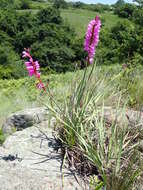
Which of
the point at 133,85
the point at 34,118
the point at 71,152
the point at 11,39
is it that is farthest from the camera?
the point at 11,39

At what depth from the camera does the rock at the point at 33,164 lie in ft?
7.83

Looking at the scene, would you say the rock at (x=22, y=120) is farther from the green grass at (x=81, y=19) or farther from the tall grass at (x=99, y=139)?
the green grass at (x=81, y=19)

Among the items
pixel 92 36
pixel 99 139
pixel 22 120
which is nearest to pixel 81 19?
pixel 22 120

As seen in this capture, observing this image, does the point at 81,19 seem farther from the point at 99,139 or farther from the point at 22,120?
the point at 99,139

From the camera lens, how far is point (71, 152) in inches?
118

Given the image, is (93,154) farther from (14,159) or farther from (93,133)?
(14,159)

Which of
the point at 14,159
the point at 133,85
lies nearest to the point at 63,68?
the point at 133,85

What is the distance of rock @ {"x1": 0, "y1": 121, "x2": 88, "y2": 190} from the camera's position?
94.0 inches

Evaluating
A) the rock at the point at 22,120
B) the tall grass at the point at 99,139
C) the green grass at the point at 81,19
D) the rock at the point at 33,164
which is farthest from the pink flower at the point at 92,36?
the green grass at the point at 81,19

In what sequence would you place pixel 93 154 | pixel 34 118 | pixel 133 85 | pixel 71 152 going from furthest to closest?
pixel 133 85, pixel 34 118, pixel 71 152, pixel 93 154

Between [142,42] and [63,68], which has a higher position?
[142,42]

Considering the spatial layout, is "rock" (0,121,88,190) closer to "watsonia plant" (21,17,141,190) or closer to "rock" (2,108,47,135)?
"watsonia plant" (21,17,141,190)

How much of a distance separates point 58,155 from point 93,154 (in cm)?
43

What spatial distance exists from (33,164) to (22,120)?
1.59 meters
